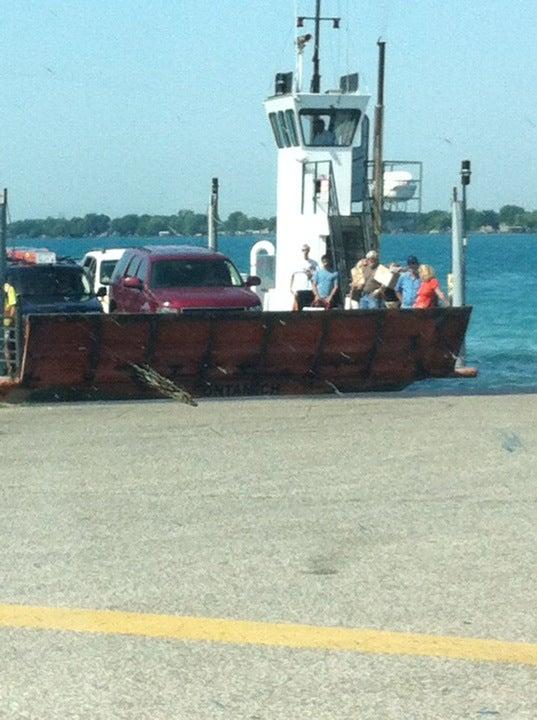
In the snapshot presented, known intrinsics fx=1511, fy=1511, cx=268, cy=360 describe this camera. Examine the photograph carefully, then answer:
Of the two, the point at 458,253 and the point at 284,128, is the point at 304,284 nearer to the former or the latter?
the point at 284,128

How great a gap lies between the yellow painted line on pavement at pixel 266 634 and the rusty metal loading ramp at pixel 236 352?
39.1 feet

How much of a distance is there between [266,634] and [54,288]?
17398 millimetres

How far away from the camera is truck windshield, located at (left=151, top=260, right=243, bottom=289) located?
925 inches

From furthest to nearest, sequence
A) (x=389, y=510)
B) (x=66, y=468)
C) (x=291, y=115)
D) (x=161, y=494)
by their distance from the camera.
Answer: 1. (x=291, y=115)
2. (x=66, y=468)
3. (x=161, y=494)
4. (x=389, y=510)

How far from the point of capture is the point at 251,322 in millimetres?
19500

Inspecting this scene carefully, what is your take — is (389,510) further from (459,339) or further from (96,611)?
(459,339)

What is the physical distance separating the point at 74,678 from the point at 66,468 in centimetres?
615

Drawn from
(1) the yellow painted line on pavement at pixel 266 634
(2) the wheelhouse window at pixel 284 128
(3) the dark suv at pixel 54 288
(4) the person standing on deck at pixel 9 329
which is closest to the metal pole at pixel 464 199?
(3) the dark suv at pixel 54 288

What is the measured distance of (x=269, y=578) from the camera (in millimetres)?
7906

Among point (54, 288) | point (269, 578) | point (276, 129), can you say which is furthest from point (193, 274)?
point (269, 578)

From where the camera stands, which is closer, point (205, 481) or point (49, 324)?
point (205, 481)

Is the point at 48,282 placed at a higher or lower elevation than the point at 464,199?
lower


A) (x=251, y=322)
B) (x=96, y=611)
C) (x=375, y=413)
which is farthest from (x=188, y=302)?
(x=96, y=611)

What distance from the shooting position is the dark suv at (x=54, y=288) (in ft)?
76.0
